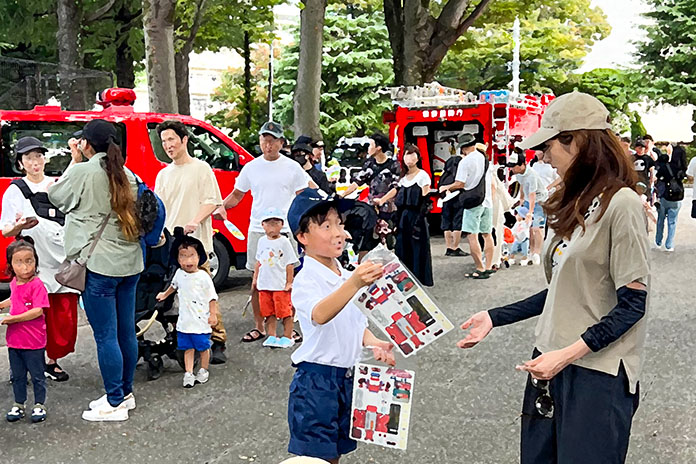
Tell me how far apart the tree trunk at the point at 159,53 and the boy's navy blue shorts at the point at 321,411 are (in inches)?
362

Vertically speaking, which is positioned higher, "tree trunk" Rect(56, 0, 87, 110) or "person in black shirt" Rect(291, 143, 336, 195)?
"tree trunk" Rect(56, 0, 87, 110)

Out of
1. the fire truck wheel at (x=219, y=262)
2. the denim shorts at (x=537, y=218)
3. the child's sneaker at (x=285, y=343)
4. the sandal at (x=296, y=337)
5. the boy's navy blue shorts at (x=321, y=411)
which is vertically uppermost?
the boy's navy blue shorts at (x=321, y=411)

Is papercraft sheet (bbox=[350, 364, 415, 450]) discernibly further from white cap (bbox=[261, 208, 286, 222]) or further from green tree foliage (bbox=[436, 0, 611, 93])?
green tree foliage (bbox=[436, 0, 611, 93])

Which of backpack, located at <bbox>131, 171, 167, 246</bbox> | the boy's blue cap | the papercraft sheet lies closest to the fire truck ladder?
backpack, located at <bbox>131, 171, 167, 246</bbox>

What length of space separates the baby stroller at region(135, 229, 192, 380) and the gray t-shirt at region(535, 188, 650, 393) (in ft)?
12.3

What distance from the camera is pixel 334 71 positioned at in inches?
1325

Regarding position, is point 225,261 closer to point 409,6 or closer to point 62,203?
point 62,203

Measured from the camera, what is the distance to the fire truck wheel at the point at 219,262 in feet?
29.4

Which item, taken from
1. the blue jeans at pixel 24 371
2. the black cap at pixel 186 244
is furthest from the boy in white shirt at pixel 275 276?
the blue jeans at pixel 24 371

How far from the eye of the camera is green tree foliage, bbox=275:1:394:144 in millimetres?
33219

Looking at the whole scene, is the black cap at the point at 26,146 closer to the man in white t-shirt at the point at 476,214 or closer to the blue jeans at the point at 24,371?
the blue jeans at the point at 24,371

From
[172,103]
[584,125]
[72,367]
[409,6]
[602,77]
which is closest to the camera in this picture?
[584,125]

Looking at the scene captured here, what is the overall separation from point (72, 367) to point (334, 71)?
94.4 ft

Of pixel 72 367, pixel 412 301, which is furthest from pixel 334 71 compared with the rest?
pixel 412 301
